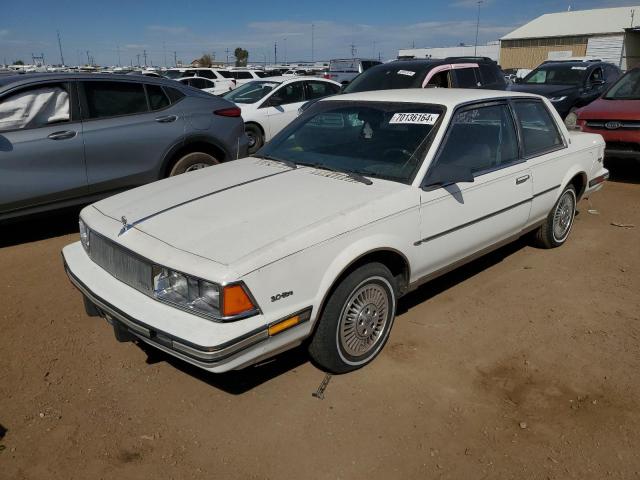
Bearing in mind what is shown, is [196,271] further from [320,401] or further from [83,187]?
[83,187]

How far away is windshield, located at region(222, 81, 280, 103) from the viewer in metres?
10.5

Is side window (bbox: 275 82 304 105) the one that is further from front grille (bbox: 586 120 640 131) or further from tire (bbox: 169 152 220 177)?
front grille (bbox: 586 120 640 131)

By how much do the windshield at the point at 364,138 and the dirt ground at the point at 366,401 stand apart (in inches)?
47.4

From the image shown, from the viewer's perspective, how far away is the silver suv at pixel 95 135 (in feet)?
16.0

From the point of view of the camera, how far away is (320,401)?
116 inches

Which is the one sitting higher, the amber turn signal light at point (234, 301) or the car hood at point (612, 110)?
the car hood at point (612, 110)

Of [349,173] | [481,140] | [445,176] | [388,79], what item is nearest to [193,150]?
[349,173]

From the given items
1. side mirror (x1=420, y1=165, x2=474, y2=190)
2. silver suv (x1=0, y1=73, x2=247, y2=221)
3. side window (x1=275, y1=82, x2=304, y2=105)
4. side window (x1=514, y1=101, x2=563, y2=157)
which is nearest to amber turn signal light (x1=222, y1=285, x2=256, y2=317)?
side mirror (x1=420, y1=165, x2=474, y2=190)

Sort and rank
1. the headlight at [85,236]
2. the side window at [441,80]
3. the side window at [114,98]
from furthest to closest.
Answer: the side window at [441,80], the side window at [114,98], the headlight at [85,236]

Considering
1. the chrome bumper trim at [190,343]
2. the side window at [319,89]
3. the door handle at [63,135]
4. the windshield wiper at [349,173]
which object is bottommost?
the chrome bumper trim at [190,343]

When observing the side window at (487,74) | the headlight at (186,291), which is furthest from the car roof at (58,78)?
the side window at (487,74)

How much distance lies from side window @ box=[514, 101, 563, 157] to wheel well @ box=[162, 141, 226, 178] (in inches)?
137

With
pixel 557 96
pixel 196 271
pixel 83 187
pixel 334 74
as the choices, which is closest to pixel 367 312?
pixel 196 271

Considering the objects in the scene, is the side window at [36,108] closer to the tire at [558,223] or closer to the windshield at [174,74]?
the tire at [558,223]
